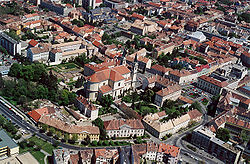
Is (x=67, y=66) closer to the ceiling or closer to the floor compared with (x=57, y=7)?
closer to the floor

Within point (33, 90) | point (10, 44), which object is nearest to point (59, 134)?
point (33, 90)

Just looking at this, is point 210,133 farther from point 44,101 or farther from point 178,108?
point 44,101

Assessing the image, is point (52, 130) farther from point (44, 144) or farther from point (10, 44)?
point (10, 44)

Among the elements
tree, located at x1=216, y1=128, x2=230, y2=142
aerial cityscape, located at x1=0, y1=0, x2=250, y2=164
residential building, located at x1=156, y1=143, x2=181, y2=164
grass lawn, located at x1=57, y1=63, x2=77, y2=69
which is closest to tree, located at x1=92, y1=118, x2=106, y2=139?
aerial cityscape, located at x1=0, y1=0, x2=250, y2=164

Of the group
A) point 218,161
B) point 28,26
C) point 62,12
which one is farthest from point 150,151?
point 62,12

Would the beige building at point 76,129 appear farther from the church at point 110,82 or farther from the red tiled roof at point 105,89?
the church at point 110,82

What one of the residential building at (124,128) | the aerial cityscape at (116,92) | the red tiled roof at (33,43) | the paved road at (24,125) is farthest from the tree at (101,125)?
the red tiled roof at (33,43)
